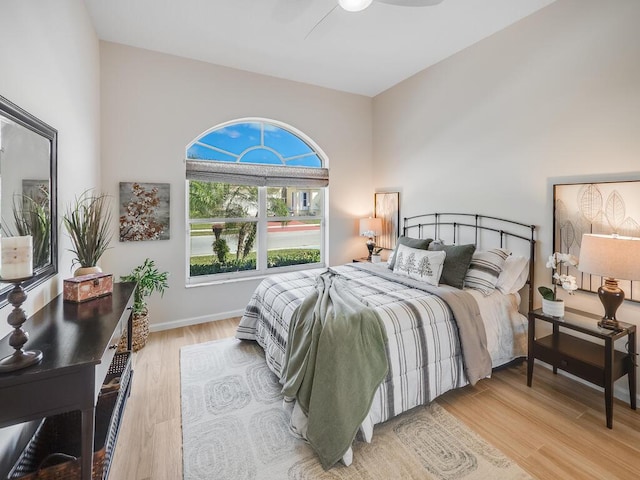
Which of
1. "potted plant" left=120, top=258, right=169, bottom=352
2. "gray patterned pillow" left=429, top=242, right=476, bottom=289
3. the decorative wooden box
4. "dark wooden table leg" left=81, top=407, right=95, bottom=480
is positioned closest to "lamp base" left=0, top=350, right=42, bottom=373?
"dark wooden table leg" left=81, top=407, right=95, bottom=480

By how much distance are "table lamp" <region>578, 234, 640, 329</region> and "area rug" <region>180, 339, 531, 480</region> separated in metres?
1.32

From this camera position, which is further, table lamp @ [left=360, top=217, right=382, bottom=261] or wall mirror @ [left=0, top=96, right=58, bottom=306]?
table lamp @ [left=360, top=217, right=382, bottom=261]

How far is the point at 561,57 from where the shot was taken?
2633 millimetres

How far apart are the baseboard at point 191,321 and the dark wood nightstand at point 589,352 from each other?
10.7 ft

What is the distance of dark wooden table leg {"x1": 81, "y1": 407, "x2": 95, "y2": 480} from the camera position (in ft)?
3.99

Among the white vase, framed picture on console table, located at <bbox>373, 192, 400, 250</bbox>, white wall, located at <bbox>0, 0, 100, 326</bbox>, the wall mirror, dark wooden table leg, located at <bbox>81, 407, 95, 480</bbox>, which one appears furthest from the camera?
framed picture on console table, located at <bbox>373, 192, 400, 250</bbox>

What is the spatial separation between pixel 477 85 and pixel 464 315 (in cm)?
244

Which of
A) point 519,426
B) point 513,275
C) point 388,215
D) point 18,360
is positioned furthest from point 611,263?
point 18,360

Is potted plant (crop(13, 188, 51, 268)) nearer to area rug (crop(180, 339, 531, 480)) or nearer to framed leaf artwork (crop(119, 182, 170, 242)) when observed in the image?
area rug (crop(180, 339, 531, 480))

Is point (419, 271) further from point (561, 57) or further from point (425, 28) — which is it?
point (425, 28)

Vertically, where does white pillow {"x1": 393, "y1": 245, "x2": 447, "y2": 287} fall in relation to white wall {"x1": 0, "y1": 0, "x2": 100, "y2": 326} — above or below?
below

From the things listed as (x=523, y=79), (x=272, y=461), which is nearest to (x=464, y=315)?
(x=272, y=461)

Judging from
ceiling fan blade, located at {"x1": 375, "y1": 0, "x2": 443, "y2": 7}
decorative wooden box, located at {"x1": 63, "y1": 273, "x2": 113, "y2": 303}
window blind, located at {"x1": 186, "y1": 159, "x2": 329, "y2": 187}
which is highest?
ceiling fan blade, located at {"x1": 375, "y1": 0, "x2": 443, "y2": 7}

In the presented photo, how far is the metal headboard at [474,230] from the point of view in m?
2.93
